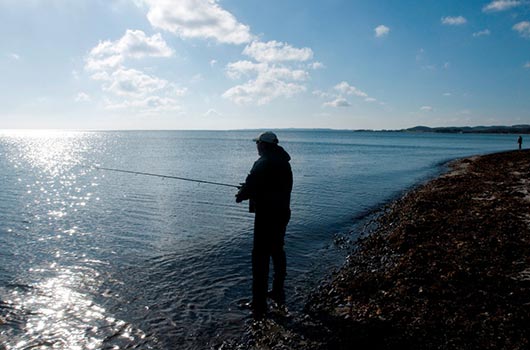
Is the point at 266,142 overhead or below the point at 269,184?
overhead

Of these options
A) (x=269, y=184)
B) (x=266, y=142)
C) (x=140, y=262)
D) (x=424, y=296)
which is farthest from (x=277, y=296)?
(x=140, y=262)

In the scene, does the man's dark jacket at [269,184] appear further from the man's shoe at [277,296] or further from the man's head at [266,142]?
the man's shoe at [277,296]

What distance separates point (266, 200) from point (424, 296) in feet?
11.6

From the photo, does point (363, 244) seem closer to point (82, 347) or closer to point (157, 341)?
point (157, 341)

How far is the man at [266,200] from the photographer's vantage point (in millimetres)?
7047

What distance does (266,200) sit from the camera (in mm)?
7184

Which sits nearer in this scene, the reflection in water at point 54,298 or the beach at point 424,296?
the beach at point 424,296

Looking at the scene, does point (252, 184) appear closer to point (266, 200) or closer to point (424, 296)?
point (266, 200)

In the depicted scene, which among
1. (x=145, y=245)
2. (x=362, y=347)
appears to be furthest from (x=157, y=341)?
(x=145, y=245)

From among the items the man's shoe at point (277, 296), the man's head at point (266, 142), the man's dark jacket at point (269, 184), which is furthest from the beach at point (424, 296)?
the man's head at point (266, 142)

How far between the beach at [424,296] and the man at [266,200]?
36.1 inches

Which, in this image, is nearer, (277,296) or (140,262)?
(277,296)

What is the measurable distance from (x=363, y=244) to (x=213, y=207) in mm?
9547

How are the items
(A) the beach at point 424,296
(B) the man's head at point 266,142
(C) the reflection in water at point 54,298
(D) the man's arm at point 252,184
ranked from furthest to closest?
(B) the man's head at point 266,142
(D) the man's arm at point 252,184
(C) the reflection in water at point 54,298
(A) the beach at point 424,296
